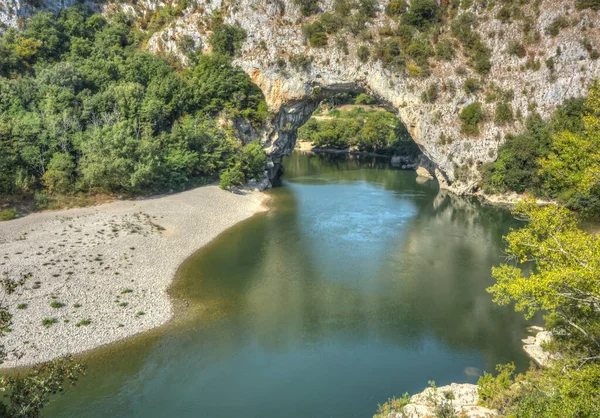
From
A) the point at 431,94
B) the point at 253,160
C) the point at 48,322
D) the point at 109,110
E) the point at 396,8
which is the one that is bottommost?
the point at 48,322

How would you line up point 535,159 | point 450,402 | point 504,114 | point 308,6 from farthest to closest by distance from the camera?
point 308,6 < point 504,114 < point 535,159 < point 450,402

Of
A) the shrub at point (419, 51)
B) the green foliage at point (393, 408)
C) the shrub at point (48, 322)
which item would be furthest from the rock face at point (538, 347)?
the shrub at point (419, 51)

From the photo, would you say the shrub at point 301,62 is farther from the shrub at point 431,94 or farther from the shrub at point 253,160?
the shrub at point 431,94

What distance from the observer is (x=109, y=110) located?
4678cm

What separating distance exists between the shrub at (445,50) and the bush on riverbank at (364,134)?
79.8ft

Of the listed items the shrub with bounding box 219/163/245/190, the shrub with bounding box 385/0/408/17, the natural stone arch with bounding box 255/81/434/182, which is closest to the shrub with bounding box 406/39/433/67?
the shrub with bounding box 385/0/408/17

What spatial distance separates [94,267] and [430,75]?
44.4 metres

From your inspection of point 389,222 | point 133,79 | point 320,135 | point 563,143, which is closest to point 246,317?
point 563,143

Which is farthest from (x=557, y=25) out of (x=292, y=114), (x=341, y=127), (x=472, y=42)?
(x=341, y=127)

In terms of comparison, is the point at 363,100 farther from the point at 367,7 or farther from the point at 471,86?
the point at 471,86

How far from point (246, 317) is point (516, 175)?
1471 inches

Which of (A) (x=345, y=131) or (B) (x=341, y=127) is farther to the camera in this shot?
(B) (x=341, y=127)

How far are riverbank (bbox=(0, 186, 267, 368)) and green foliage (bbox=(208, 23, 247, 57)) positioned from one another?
83.0 ft

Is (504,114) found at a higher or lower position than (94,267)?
higher
